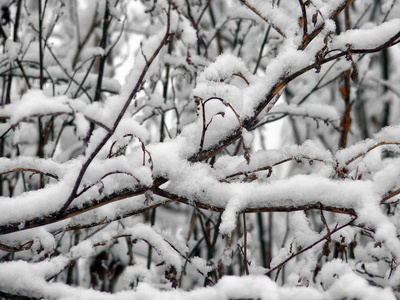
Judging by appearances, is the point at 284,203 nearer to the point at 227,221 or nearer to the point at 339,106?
the point at 227,221

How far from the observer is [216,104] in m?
1.10

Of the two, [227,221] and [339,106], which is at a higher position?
[339,106]

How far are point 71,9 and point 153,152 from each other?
2940 mm

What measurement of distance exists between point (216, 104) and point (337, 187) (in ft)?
1.26

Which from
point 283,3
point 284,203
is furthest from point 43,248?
point 283,3

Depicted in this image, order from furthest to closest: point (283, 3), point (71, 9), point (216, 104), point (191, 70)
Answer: point (71, 9) → point (283, 3) → point (191, 70) → point (216, 104)

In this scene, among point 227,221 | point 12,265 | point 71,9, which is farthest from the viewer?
point 71,9

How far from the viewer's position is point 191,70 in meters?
2.00

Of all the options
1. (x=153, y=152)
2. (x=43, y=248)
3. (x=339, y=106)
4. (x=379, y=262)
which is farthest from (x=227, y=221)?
(x=339, y=106)

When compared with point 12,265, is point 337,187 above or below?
above

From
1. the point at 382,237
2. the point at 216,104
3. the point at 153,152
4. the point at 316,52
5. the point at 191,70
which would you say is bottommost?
the point at 382,237

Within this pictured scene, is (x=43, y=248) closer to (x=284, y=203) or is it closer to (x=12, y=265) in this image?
(x=12, y=265)

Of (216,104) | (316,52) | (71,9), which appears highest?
(71,9)

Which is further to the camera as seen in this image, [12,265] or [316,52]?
[316,52]
